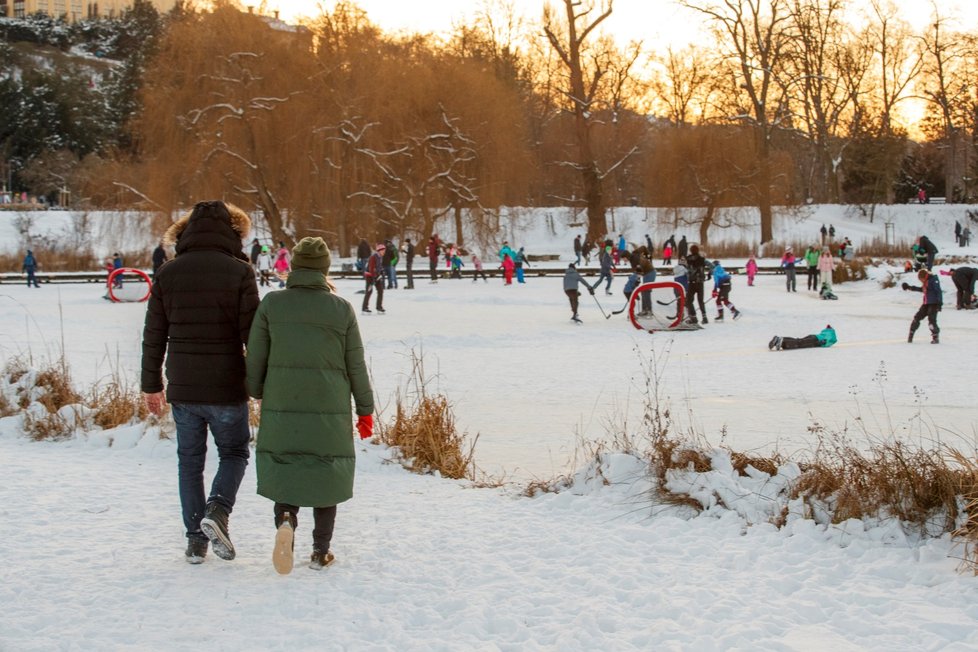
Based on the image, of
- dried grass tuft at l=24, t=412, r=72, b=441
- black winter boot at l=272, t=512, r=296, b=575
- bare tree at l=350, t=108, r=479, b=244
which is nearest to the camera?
black winter boot at l=272, t=512, r=296, b=575

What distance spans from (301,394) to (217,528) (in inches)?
28.2

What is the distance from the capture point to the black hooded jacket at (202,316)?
4535 mm

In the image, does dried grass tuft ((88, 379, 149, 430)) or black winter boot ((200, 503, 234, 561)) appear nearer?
black winter boot ((200, 503, 234, 561))

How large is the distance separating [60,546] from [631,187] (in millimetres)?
69438

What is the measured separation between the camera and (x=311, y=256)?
4.52 meters

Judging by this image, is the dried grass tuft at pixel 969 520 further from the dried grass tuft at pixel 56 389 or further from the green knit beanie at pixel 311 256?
the dried grass tuft at pixel 56 389

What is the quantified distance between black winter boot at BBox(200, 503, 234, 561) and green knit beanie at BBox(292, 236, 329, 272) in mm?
1142

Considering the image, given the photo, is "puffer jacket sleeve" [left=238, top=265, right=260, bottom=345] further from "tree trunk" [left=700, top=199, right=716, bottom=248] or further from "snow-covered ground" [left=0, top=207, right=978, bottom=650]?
"tree trunk" [left=700, top=199, right=716, bottom=248]

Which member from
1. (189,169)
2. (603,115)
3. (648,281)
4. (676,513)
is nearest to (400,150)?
(189,169)

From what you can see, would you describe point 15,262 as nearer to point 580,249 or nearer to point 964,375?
point 580,249

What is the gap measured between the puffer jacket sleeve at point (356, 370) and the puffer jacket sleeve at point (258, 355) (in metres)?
0.35

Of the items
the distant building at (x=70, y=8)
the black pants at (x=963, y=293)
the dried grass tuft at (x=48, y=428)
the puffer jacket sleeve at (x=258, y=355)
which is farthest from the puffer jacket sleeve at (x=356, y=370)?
the distant building at (x=70, y=8)

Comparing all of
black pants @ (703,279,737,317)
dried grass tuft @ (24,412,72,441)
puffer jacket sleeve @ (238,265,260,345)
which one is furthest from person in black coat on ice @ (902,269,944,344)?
puffer jacket sleeve @ (238,265,260,345)

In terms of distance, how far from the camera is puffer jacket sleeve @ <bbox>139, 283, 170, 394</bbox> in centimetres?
461
